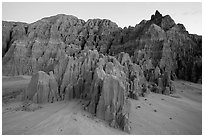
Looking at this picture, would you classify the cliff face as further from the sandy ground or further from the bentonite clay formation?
the sandy ground

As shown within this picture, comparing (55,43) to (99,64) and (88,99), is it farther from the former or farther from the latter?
(88,99)

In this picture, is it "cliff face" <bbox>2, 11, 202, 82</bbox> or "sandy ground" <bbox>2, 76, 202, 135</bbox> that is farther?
"cliff face" <bbox>2, 11, 202, 82</bbox>

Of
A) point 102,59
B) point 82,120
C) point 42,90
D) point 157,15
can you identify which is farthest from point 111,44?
point 82,120

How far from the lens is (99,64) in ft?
48.0

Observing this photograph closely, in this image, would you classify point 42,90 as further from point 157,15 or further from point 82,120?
point 157,15

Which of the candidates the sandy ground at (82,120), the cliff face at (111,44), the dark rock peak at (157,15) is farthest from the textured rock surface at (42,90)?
the dark rock peak at (157,15)

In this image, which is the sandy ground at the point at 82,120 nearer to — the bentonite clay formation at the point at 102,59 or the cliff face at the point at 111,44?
the bentonite clay formation at the point at 102,59

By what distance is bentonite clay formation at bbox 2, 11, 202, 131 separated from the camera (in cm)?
1159

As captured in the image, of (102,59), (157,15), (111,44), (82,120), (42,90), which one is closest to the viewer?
(82,120)

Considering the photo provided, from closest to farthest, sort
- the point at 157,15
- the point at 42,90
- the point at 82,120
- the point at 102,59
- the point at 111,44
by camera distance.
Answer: the point at 82,120
the point at 42,90
the point at 102,59
the point at 111,44
the point at 157,15

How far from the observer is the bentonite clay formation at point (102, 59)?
11588 millimetres

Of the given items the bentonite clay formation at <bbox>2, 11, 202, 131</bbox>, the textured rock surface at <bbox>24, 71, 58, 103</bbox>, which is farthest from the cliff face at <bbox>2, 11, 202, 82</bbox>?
the textured rock surface at <bbox>24, 71, 58, 103</bbox>

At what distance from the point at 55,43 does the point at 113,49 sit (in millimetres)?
10671

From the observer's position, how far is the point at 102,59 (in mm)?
15391
